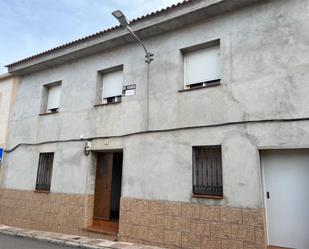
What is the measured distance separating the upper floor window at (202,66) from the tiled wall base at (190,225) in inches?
127

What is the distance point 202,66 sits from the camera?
6.73m

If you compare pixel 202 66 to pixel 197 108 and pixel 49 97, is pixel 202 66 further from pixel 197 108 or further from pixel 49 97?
pixel 49 97

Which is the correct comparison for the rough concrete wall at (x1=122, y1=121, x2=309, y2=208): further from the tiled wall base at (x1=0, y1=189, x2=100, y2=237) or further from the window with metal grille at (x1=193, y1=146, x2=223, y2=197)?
the tiled wall base at (x1=0, y1=189, x2=100, y2=237)

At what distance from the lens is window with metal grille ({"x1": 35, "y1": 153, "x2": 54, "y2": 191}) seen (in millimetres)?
Answer: 9016

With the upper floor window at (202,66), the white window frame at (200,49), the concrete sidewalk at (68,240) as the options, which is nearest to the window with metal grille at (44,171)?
the concrete sidewalk at (68,240)

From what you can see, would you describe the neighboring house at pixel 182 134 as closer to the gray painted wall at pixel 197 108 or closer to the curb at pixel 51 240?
the gray painted wall at pixel 197 108

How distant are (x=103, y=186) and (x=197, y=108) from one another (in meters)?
4.22

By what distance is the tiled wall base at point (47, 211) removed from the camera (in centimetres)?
782

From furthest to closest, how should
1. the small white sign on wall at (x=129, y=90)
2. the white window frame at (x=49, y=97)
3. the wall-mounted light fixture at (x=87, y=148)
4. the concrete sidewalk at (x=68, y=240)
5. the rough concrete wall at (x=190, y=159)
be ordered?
the white window frame at (x=49, y=97), the wall-mounted light fixture at (x=87, y=148), the small white sign on wall at (x=129, y=90), the concrete sidewalk at (x=68, y=240), the rough concrete wall at (x=190, y=159)

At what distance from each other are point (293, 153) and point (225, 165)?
149cm

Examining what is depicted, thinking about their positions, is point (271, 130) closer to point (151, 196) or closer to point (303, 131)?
point (303, 131)

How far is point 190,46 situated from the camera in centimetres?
685

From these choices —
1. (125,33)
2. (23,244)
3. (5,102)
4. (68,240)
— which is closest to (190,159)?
(68,240)

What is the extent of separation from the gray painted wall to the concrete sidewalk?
1.30 meters
